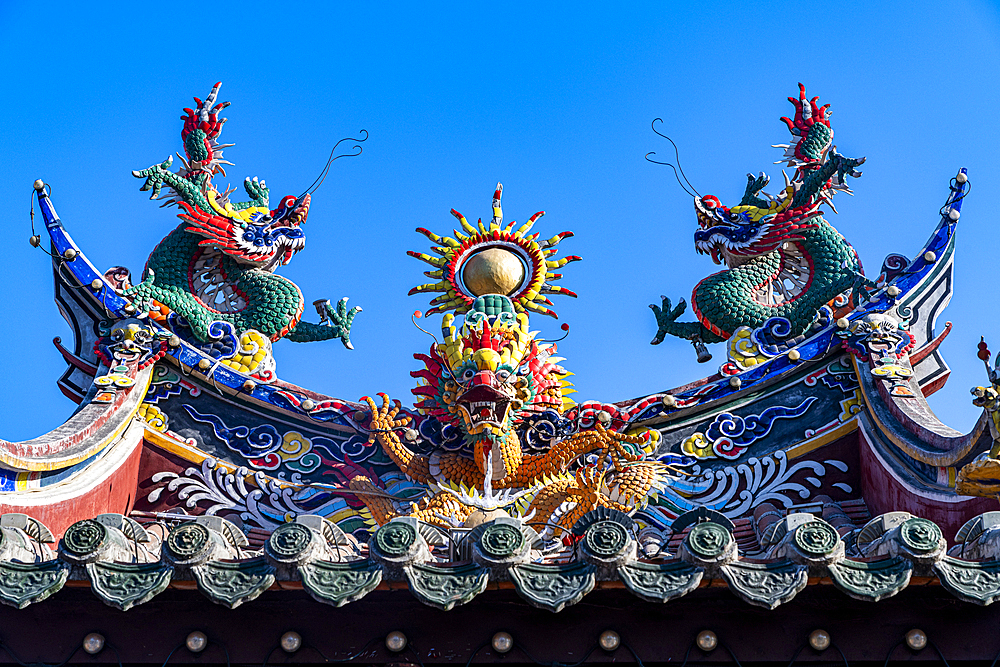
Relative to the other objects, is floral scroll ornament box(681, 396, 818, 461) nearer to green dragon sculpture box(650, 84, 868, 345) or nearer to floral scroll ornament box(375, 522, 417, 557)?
green dragon sculpture box(650, 84, 868, 345)

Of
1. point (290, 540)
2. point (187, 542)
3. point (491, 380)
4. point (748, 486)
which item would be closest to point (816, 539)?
point (290, 540)

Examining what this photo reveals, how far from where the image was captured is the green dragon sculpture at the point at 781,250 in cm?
842

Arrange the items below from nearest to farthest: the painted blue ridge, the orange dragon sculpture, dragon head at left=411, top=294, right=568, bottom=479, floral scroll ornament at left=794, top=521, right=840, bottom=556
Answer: floral scroll ornament at left=794, top=521, right=840, bottom=556, the orange dragon sculpture, dragon head at left=411, top=294, right=568, bottom=479, the painted blue ridge

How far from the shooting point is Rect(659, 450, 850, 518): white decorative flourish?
24.1 feet

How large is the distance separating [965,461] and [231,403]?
14.8ft

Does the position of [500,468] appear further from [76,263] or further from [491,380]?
[76,263]

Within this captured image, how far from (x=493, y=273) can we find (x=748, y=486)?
91.5 inches

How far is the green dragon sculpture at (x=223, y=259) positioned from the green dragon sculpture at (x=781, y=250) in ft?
8.53

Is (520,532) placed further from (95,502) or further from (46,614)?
(95,502)

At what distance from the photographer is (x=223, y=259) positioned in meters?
8.88

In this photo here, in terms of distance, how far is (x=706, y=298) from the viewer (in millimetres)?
8594

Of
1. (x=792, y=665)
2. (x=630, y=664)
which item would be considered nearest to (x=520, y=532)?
(x=630, y=664)

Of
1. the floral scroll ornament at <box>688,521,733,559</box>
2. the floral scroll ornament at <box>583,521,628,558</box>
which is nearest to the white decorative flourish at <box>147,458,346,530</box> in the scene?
the floral scroll ornament at <box>583,521,628,558</box>

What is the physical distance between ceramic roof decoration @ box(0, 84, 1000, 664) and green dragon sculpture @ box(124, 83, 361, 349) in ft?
0.07
